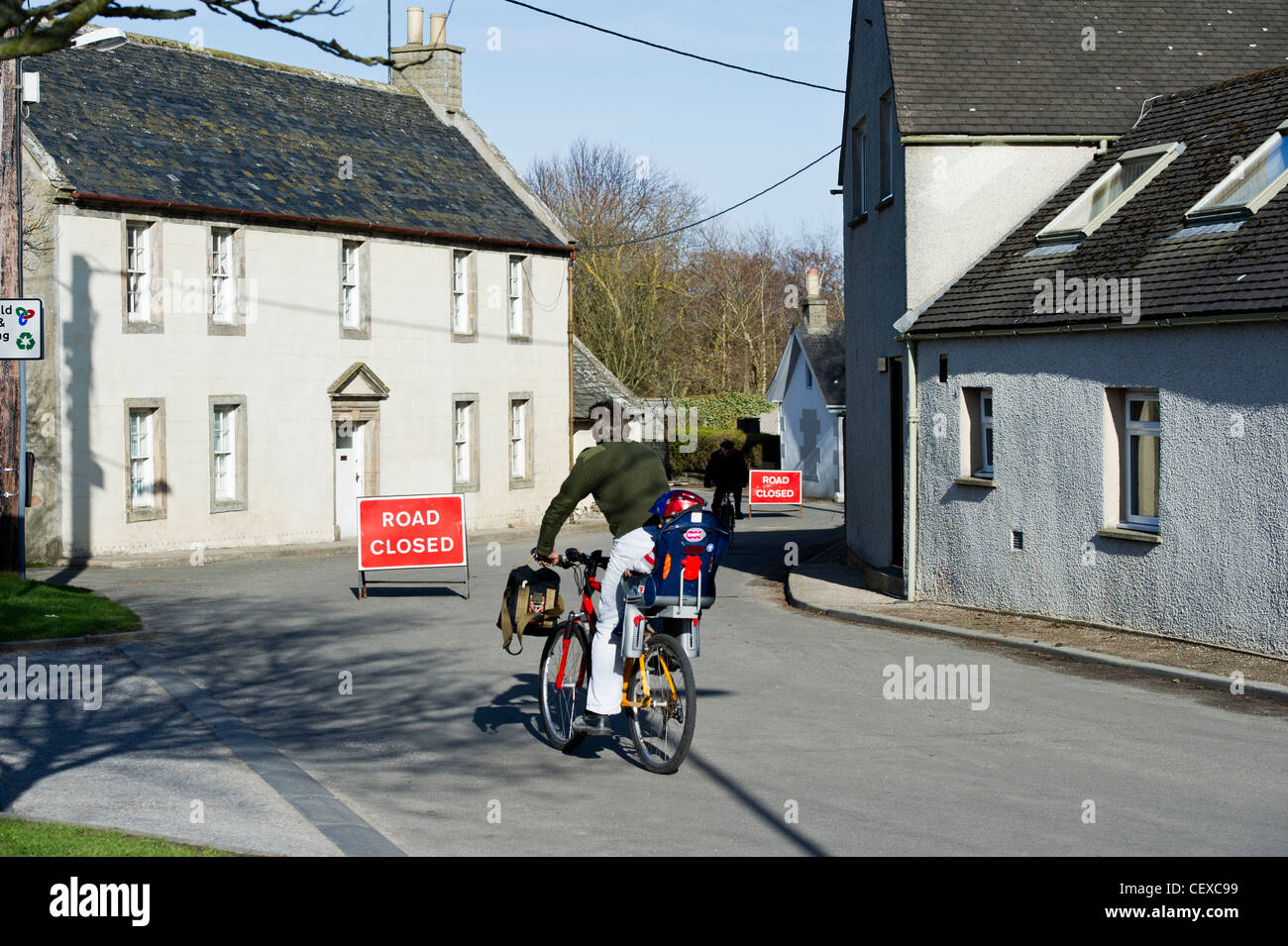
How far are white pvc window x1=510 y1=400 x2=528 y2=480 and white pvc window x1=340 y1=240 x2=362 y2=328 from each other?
6271mm

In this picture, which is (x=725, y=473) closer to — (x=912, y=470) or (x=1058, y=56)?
(x=912, y=470)

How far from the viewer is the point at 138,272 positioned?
27188mm

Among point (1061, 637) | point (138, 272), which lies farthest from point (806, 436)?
point (1061, 637)

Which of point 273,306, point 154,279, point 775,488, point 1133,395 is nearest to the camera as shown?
point 1133,395

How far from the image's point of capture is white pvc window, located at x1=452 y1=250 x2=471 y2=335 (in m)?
34.9

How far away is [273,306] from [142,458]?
14.5ft

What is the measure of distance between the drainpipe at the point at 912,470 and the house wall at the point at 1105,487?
98mm

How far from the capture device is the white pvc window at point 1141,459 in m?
14.8

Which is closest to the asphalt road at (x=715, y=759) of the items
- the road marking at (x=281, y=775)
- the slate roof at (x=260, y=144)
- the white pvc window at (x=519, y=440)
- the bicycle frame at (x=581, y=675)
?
the road marking at (x=281, y=775)

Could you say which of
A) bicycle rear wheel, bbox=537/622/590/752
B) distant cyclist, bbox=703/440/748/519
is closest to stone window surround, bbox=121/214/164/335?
distant cyclist, bbox=703/440/748/519

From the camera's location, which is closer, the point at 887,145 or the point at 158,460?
the point at 887,145

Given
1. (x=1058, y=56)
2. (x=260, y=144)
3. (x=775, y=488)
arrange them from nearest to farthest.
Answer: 1. (x=1058, y=56)
2. (x=260, y=144)
3. (x=775, y=488)

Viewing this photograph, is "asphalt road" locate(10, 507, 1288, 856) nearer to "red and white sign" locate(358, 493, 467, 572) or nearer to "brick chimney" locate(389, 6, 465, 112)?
"red and white sign" locate(358, 493, 467, 572)
